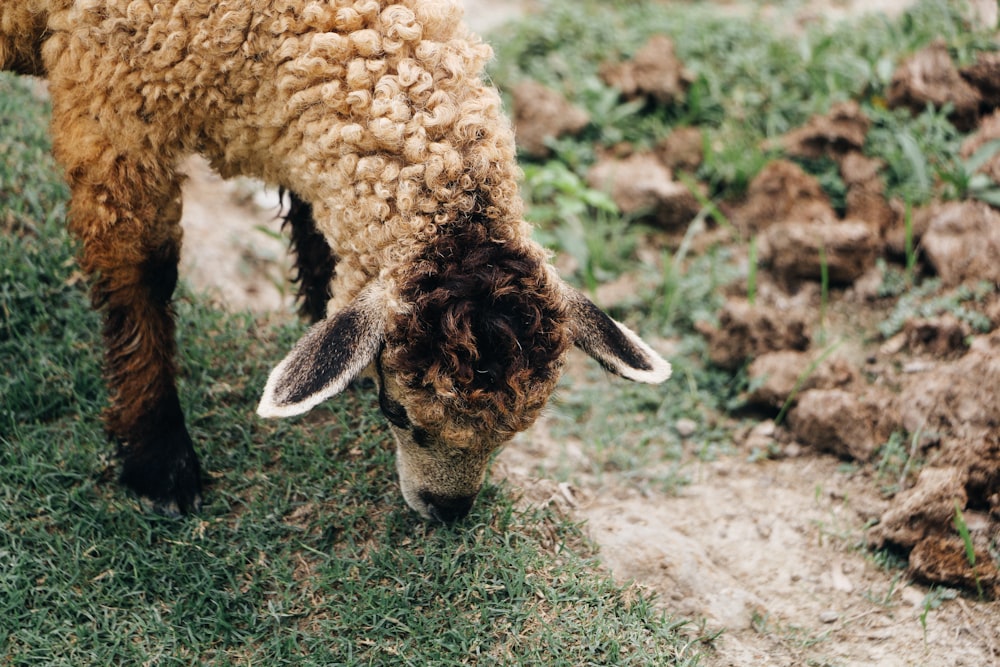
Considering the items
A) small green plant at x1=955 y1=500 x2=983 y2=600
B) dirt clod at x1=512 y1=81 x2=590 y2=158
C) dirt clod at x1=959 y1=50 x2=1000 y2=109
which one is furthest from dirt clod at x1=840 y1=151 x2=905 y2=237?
small green plant at x1=955 y1=500 x2=983 y2=600

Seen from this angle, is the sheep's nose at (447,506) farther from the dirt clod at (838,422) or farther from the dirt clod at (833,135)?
the dirt clod at (833,135)

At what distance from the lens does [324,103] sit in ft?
11.3

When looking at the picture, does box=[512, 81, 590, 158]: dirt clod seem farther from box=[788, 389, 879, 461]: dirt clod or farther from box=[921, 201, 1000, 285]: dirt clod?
box=[788, 389, 879, 461]: dirt clod

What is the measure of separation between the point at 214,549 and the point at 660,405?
2643 millimetres

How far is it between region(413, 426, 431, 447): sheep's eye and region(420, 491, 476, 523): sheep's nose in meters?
0.28

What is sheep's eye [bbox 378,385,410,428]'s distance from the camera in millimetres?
3523

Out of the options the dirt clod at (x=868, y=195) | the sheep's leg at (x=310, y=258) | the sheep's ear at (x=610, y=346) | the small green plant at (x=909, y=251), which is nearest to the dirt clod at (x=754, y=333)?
the small green plant at (x=909, y=251)

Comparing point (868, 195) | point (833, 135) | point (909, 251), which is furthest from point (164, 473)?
point (833, 135)

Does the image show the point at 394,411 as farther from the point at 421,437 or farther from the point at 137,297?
the point at 137,297

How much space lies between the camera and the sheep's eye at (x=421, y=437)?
11.5ft

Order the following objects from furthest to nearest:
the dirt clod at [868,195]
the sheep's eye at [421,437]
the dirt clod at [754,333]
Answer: the dirt clod at [868,195] → the dirt clod at [754,333] → the sheep's eye at [421,437]

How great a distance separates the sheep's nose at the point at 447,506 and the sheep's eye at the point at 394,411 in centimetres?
38

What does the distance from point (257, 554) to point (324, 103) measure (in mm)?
2003

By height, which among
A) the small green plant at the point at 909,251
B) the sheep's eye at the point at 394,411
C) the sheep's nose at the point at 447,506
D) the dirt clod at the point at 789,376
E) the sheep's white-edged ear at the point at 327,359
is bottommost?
the dirt clod at the point at 789,376
